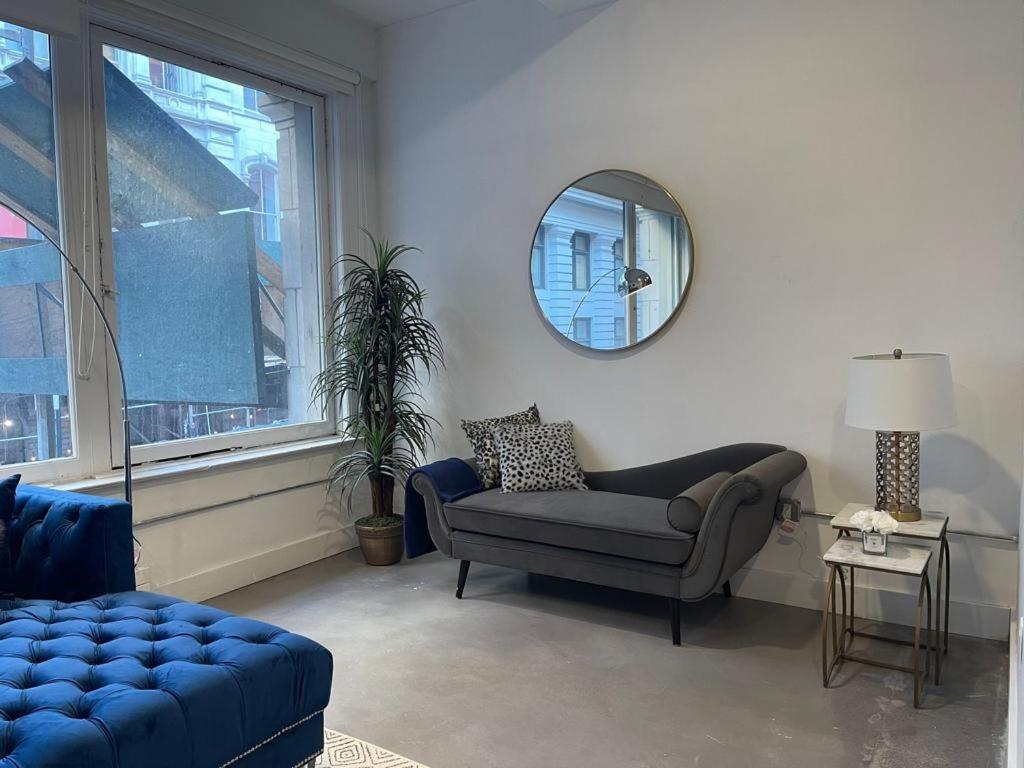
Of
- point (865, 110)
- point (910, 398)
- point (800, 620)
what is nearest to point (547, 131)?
point (865, 110)

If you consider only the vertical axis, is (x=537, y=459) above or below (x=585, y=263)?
below

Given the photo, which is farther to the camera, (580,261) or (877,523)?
(580,261)

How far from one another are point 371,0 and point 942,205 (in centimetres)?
300

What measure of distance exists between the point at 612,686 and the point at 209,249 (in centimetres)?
278

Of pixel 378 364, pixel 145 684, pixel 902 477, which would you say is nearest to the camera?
pixel 145 684

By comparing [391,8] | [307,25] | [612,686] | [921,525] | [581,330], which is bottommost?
[612,686]

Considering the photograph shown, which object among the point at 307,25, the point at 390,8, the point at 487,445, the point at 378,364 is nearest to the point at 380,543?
the point at 487,445

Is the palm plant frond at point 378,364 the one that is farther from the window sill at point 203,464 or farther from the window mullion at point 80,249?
the window mullion at point 80,249

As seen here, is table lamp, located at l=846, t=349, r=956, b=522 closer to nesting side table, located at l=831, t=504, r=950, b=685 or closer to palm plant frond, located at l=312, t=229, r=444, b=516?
nesting side table, located at l=831, t=504, r=950, b=685

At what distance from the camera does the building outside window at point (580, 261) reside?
396 cm

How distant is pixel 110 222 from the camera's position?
349 centimetres

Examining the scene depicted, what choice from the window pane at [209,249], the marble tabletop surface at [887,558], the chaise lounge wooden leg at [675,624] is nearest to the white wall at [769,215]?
the marble tabletop surface at [887,558]

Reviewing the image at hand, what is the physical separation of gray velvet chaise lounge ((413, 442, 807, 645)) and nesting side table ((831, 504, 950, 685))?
282mm

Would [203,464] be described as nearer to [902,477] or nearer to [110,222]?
[110,222]
